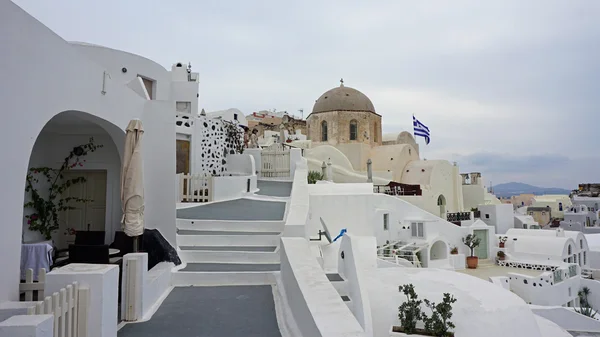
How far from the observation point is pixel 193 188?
1289cm

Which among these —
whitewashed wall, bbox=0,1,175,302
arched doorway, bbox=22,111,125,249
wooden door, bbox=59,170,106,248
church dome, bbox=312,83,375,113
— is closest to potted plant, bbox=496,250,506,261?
church dome, bbox=312,83,375,113

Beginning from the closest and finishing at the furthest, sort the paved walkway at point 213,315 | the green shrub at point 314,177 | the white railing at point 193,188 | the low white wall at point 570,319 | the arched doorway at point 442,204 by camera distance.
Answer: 1. the paved walkway at point 213,315
2. the white railing at point 193,188
3. the low white wall at point 570,319
4. the green shrub at point 314,177
5. the arched doorway at point 442,204

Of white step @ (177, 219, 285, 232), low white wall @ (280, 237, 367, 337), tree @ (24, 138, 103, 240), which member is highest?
tree @ (24, 138, 103, 240)

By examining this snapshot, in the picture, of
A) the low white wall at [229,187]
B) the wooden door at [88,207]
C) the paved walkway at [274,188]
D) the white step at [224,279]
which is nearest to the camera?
the white step at [224,279]

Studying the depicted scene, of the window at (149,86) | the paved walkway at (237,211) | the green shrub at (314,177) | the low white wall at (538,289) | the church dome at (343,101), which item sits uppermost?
Answer: the church dome at (343,101)

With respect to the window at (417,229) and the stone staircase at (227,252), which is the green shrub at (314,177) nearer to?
the window at (417,229)

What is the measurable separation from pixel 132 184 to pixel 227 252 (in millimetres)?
2408

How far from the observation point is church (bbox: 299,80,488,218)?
2547 cm

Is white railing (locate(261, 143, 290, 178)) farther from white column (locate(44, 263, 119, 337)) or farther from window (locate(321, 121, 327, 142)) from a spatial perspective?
white column (locate(44, 263, 119, 337))

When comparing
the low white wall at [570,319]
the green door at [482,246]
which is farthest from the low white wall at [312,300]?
the green door at [482,246]

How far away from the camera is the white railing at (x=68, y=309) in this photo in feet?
9.62

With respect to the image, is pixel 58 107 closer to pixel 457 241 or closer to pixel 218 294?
pixel 218 294

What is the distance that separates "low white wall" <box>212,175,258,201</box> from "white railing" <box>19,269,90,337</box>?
31.5 ft

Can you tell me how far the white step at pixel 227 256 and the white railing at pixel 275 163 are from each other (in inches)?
501
